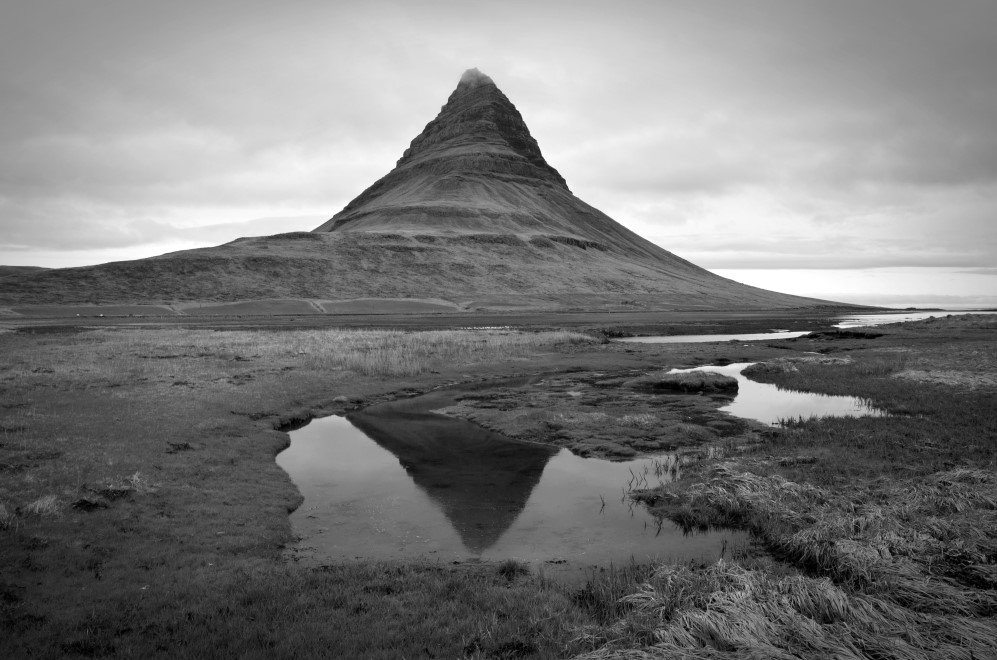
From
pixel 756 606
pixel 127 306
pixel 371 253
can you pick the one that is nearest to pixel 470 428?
pixel 756 606

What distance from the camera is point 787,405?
106 ft

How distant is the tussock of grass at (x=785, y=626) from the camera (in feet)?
25.7

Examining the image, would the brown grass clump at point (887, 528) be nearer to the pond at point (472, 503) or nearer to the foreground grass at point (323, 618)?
the pond at point (472, 503)

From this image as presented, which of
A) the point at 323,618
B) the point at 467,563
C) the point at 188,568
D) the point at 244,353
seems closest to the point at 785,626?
the point at 467,563

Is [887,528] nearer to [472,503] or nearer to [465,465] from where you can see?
[472,503]

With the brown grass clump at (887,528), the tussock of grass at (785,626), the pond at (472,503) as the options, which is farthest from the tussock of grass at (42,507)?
the brown grass clump at (887,528)

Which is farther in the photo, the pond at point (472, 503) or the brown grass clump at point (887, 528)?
the pond at point (472, 503)

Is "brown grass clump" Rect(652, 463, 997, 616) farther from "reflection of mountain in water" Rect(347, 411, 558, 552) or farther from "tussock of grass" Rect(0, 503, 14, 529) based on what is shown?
"tussock of grass" Rect(0, 503, 14, 529)

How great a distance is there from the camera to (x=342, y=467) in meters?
21.1

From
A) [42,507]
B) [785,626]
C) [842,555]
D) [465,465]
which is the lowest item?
[465,465]

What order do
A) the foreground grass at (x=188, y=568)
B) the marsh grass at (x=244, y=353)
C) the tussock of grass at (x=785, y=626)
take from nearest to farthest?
the tussock of grass at (x=785, y=626) < the foreground grass at (x=188, y=568) < the marsh grass at (x=244, y=353)

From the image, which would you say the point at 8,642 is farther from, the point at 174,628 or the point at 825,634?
the point at 825,634

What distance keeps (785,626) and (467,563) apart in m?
6.85

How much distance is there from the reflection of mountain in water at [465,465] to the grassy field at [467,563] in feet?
11.4
